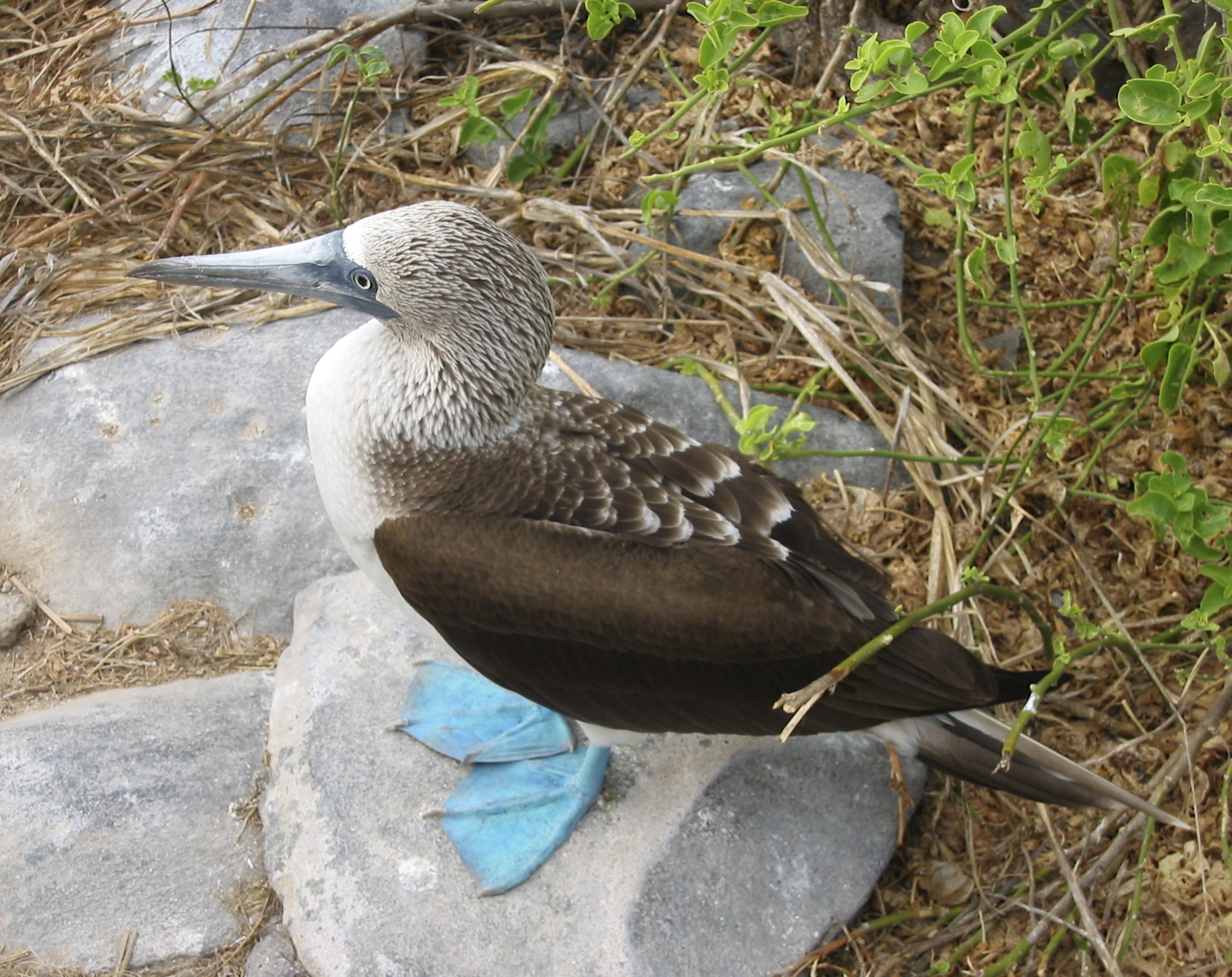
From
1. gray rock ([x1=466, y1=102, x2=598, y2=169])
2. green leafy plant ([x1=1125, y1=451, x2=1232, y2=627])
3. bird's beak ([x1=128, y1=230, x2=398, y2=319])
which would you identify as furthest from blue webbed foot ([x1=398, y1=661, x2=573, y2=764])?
gray rock ([x1=466, y1=102, x2=598, y2=169])

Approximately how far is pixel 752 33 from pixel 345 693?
10.6ft

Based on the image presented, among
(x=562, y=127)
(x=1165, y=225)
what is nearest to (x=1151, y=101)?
(x=1165, y=225)

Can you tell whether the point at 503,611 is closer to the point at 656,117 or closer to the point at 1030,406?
the point at 1030,406

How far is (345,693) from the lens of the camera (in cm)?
303

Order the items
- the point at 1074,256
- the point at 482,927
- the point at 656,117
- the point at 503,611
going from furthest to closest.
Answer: the point at 656,117 < the point at 1074,256 < the point at 482,927 < the point at 503,611

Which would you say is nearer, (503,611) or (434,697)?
(503,611)

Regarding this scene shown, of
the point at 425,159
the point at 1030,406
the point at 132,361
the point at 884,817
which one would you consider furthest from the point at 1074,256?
the point at 132,361

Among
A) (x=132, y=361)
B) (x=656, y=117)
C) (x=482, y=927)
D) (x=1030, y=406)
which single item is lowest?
(x=482, y=927)

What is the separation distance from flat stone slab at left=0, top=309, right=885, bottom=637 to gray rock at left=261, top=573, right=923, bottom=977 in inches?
18.3

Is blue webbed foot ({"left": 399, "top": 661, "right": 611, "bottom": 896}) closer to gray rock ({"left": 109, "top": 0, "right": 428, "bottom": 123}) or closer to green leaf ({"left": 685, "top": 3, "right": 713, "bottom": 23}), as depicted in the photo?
green leaf ({"left": 685, "top": 3, "right": 713, "bottom": 23})

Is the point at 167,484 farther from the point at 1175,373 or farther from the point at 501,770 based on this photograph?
the point at 1175,373

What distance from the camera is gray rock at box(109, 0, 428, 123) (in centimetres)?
445

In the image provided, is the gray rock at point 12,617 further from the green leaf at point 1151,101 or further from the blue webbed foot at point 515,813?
the green leaf at point 1151,101

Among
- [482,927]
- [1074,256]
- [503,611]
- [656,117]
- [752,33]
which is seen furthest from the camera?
[752,33]
